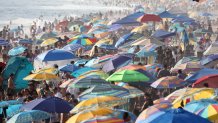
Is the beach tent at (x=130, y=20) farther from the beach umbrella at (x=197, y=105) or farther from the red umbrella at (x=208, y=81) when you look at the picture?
the beach umbrella at (x=197, y=105)

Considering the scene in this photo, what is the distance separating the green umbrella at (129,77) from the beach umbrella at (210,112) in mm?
4073

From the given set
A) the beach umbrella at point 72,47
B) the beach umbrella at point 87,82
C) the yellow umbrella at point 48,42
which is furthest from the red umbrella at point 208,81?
the yellow umbrella at point 48,42

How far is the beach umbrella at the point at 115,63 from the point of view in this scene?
44.7 ft

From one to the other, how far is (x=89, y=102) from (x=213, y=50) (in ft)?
25.2

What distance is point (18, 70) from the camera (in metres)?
14.7

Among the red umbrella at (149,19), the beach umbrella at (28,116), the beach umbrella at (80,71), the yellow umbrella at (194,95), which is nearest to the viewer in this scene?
the beach umbrella at (28,116)

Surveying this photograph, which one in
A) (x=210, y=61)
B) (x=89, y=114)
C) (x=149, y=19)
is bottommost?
(x=149, y=19)

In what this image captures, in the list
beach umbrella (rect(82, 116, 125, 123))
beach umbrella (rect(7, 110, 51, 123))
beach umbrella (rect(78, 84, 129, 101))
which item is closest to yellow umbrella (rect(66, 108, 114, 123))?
beach umbrella (rect(82, 116, 125, 123))

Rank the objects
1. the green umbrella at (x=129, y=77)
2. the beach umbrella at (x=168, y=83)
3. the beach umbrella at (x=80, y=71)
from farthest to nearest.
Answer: the beach umbrella at (x=80, y=71), the green umbrella at (x=129, y=77), the beach umbrella at (x=168, y=83)

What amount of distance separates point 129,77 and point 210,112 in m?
4.34

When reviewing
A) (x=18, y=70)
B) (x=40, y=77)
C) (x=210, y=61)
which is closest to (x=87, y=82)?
(x=40, y=77)

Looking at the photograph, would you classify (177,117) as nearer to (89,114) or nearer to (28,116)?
(89,114)

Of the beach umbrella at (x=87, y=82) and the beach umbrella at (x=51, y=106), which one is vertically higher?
the beach umbrella at (x=51, y=106)

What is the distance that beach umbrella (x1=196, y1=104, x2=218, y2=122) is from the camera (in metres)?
7.65
